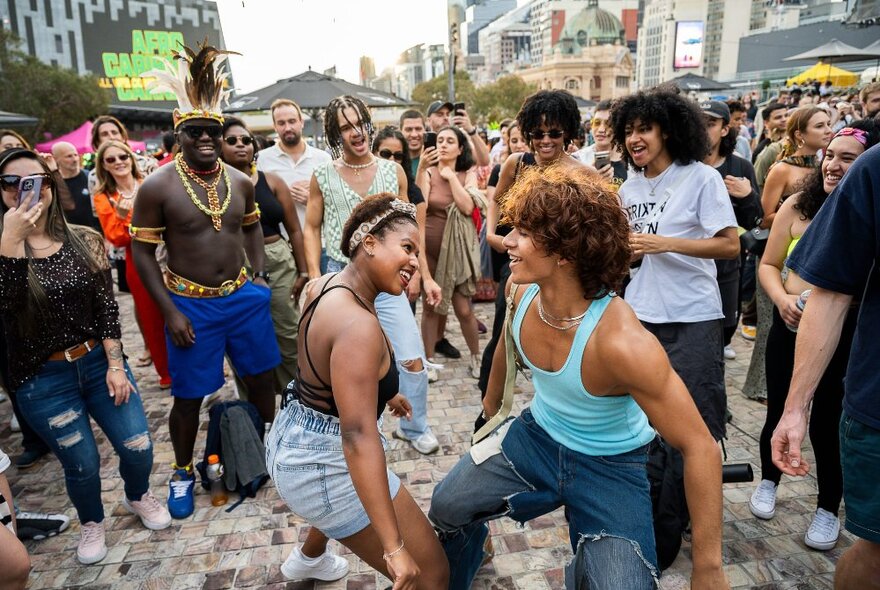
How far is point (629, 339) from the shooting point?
192 centimetres

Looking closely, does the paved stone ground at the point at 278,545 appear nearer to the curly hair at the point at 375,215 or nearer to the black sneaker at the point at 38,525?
the black sneaker at the point at 38,525

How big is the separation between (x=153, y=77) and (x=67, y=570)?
2.90m

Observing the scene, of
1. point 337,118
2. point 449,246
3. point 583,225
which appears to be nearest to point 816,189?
point 583,225

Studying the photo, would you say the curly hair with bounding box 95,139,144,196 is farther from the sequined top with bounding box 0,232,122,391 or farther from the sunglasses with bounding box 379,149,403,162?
the sequined top with bounding box 0,232,122,391


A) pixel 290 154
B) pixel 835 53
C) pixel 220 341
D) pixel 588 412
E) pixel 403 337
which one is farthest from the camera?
pixel 835 53

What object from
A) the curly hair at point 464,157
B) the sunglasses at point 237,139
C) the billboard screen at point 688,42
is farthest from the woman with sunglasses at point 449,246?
the billboard screen at point 688,42

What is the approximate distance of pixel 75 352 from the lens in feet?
9.66

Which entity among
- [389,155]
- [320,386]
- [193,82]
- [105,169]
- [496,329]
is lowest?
[496,329]

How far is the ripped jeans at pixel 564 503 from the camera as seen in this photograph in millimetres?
2025

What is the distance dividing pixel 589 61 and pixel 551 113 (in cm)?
12833

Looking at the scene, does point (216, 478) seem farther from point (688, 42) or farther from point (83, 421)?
point (688, 42)

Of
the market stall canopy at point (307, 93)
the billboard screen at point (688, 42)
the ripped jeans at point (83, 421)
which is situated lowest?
the ripped jeans at point (83, 421)

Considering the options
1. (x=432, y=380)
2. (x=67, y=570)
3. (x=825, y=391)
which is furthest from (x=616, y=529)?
(x=432, y=380)

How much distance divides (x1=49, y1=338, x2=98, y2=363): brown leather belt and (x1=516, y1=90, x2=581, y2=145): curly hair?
2740 mm
